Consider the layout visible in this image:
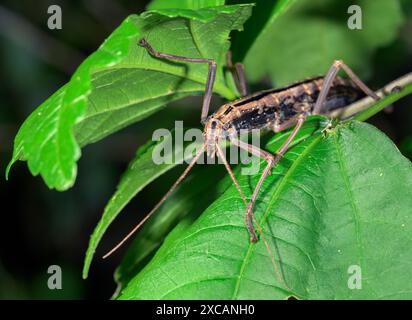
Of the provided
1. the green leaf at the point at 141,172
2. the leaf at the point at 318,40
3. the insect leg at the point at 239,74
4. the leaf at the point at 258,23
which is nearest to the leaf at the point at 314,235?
the green leaf at the point at 141,172

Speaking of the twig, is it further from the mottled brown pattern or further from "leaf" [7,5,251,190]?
"leaf" [7,5,251,190]

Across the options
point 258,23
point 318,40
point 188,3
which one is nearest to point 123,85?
point 188,3

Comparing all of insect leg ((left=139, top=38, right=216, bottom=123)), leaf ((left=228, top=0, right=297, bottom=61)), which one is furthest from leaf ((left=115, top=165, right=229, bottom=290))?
leaf ((left=228, top=0, right=297, bottom=61))

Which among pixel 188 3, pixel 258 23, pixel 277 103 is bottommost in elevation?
pixel 277 103

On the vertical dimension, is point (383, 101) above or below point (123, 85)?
below

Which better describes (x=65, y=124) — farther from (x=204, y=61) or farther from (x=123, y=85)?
(x=204, y=61)

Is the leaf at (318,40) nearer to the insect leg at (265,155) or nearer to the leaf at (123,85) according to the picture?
the leaf at (123,85)

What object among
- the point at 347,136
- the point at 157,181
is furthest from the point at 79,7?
Answer: the point at 347,136
